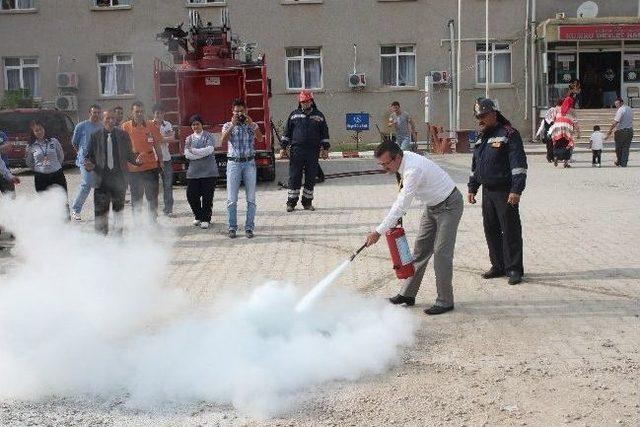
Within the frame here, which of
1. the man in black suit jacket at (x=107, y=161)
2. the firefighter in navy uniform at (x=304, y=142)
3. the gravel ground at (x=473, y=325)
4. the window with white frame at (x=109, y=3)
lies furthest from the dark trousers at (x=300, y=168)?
the window with white frame at (x=109, y=3)

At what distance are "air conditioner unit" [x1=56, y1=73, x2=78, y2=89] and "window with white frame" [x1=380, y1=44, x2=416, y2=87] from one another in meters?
11.5

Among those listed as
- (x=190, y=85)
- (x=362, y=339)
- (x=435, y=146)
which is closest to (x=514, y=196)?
(x=362, y=339)

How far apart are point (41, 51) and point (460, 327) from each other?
27.1 meters

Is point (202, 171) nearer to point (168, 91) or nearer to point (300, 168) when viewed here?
point (300, 168)

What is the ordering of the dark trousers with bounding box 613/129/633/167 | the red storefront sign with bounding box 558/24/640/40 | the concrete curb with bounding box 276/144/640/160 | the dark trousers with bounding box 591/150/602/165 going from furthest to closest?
1. the red storefront sign with bounding box 558/24/640/40
2. the concrete curb with bounding box 276/144/640/160
3. the dark trousers with bounding box 591/150/602/165
4. the dark trousers with bounding box 613/129/633/167

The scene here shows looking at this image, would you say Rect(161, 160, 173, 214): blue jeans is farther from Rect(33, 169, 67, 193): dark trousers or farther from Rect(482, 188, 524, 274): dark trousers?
Rect(482, 188, 524, 274): dark trousers

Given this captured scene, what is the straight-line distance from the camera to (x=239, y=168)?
1102cm

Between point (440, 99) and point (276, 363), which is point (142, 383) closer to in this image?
point (276, 363)

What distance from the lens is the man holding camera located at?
36.0ft

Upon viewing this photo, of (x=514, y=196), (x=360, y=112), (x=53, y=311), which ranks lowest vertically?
(x=53, y=311)

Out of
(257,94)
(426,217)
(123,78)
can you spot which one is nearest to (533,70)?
(123,78)

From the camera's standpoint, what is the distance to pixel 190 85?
17.6m

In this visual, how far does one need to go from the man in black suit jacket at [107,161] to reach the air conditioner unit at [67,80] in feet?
65.1

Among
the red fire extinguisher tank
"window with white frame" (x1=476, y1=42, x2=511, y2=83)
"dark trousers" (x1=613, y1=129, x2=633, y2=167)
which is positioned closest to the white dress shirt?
the red fire extinguisher tank
